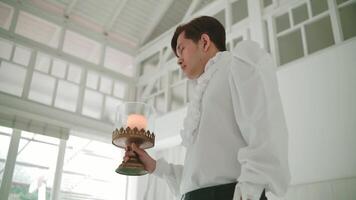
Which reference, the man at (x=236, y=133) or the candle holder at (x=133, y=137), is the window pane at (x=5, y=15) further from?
the man at (x=236, y=133)

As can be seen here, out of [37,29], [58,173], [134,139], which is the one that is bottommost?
[134,139]

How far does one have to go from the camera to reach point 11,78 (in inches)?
158

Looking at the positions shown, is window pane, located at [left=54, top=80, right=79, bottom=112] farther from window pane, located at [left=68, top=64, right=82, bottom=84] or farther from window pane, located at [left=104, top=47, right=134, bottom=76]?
window pane, located at [left=104, top=47, right=134, bottom=76]

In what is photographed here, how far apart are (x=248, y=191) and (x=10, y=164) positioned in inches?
144

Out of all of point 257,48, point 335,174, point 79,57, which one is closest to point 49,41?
point 79,57

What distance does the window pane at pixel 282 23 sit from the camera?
132 inches

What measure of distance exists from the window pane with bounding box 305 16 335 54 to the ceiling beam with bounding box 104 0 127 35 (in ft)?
9.04

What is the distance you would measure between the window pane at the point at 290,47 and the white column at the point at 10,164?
296 centimetres

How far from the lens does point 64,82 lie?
14.6 ft

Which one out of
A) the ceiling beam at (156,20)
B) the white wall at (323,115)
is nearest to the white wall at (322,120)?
the white wall at (323,115)

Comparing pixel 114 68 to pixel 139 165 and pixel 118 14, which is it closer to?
pixel 118 14

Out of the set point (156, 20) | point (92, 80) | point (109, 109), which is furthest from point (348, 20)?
point (92, 80)

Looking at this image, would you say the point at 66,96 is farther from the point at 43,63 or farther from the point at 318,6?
the point at 318,6

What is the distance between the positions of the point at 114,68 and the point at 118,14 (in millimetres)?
787
